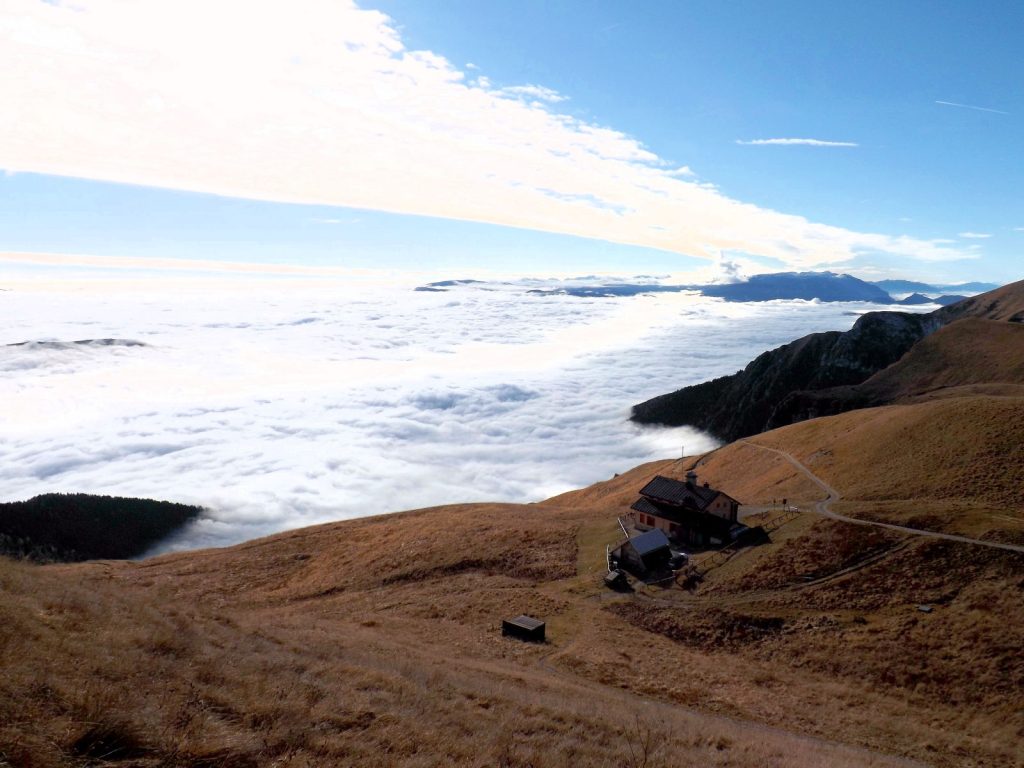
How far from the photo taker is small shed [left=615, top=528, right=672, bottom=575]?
148 feet

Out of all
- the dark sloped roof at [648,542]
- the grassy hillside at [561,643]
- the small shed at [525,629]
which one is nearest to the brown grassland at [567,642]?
the grassy hillside at [561,643]

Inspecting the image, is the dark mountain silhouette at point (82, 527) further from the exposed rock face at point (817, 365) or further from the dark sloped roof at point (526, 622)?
the exposed rock face at point (817, 365)

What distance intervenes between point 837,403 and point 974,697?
11797 centimetres

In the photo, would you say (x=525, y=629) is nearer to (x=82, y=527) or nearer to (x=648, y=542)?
(x=648, y=542)

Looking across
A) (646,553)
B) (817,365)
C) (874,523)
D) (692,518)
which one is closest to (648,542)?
(646,553)

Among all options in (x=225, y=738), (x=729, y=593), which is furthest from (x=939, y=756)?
(x=225, y=738)

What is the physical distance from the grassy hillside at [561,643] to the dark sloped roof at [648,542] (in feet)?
15.8

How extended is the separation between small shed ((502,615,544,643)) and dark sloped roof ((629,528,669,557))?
1290cm

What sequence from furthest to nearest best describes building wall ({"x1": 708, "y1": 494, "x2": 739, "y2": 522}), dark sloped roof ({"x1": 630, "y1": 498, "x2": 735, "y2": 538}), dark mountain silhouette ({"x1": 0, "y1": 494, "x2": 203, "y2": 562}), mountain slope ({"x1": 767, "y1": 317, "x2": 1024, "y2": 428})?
dark mountain silhouette ({"x1": 0, "y1": 494, "x2": 203, "y2": 562})
mountain slope ({"x1": 767, "y1": 317, "x2": 1024, "y2": 428})
building wall ({"x1": 708, "y1": 494, "x2": 739, "y2": 522})
dark sloped roof ({"x1": 630, "y1": 498, "x2": 735, "y2": 538})

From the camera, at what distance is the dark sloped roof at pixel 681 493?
48781mm

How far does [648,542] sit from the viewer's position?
152 feet

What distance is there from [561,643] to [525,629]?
2.37 m

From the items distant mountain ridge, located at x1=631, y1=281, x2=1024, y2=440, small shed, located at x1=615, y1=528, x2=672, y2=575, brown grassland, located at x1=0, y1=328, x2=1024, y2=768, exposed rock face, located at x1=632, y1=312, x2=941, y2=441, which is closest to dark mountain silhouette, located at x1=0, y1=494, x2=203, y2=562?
brown grassland, located at x1=0, y1=328, x2=1024, y2=768

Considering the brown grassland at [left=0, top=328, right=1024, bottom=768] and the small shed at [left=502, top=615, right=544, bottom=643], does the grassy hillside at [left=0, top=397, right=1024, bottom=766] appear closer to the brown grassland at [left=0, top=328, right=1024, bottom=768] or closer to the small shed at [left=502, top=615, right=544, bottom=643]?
the brown grassland at [left=0, top=328, right=1024, bottom=768]
